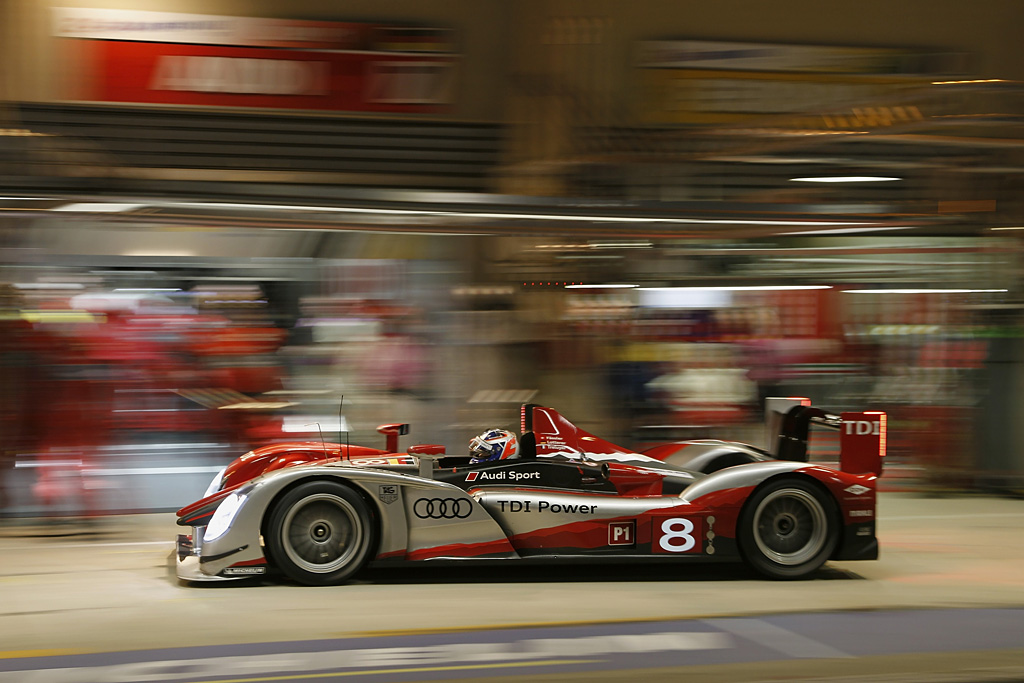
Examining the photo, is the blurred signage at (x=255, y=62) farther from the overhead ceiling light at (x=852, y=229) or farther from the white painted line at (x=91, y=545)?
the white painted line at (x=91, y=545)

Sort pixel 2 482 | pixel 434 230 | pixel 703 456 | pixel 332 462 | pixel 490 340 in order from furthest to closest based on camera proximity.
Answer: pixel 490 340 → pixel 434 230 → pixel 2 482 → pixel 703 456 → pixel 332 462

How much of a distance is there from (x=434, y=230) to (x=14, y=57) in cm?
428

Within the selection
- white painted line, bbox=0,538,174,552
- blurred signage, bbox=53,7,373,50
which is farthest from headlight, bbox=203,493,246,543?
blurred signage, bbox=53,7,373,50

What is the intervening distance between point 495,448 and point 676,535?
1.11m

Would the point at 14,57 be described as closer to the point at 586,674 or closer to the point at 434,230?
the point at 434,230

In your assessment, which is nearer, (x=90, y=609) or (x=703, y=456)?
(x=90, y=609)

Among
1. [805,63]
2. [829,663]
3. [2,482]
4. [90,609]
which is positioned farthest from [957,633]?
[805,63]

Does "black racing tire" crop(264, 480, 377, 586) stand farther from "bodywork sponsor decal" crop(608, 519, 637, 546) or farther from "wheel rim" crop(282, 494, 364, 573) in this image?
"bodywork sponsor decal" crop(608, 519, 637, 546)

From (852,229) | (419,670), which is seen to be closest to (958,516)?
(852,229)

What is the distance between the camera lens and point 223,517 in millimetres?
5000

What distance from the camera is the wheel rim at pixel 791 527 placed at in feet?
17.9

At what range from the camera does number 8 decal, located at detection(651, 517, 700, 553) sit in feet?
17.5

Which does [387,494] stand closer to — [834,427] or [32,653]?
[32,653]

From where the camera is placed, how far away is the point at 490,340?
29.8 feet
